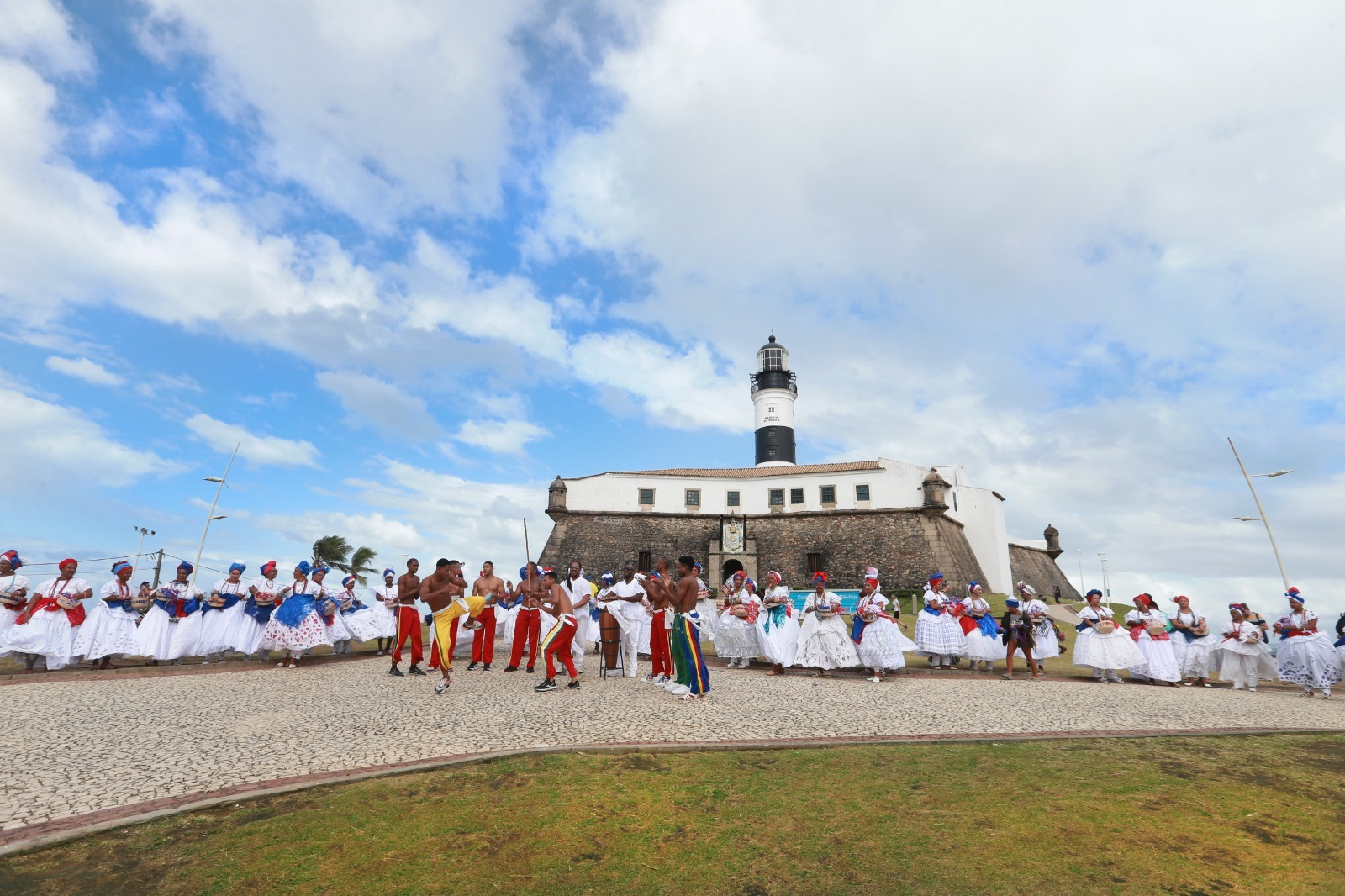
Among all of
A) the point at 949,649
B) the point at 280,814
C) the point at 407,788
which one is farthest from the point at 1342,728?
the point at 280,814

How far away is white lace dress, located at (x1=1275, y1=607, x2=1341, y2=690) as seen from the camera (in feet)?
39.1

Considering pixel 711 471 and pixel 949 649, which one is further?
pixel 711 471

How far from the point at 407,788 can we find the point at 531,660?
670 centimetres

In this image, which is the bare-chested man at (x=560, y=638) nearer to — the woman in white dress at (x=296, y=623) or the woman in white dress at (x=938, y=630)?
the woman in white dress at (x=296, y=623)

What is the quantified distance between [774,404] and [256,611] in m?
43.1

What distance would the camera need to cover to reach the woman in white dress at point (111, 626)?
481 inches

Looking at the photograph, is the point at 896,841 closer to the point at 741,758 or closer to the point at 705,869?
the point at 705,869

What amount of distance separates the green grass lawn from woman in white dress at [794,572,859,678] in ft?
21.7

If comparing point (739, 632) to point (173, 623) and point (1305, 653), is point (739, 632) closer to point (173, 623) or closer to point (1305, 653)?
point (1305, 653)

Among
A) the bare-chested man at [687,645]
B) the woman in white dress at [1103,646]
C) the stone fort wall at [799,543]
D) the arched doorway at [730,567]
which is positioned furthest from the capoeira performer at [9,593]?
the arched doorway at [730,567]

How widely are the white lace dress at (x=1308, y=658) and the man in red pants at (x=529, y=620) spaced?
14.0 m

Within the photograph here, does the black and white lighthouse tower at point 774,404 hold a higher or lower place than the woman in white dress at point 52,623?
higher

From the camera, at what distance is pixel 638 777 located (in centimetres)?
541

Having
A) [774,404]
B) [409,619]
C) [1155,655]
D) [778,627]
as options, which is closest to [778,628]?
[778,627]
